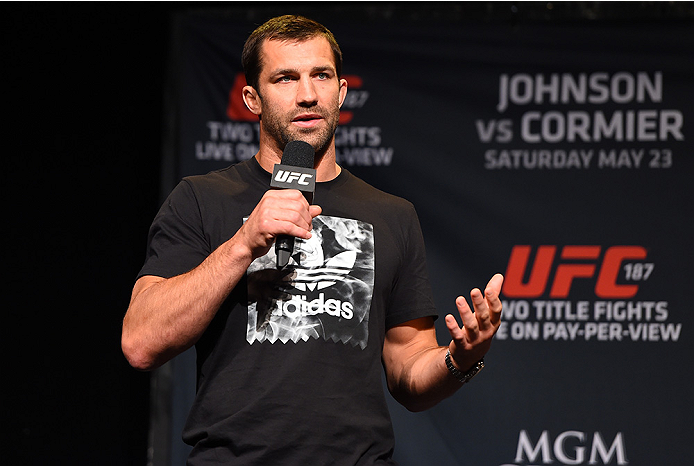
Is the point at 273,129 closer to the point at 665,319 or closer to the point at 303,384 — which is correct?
the point at 303,384

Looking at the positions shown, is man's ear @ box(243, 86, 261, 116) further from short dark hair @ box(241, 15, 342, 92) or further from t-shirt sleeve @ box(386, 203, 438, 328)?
t-shirt sleeve @ box(386, 203, 438, 328)

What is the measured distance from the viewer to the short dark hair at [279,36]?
175cm

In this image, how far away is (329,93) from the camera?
1704 millimetres

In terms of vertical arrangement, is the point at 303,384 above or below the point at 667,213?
below

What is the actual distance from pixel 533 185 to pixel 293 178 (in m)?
1.57

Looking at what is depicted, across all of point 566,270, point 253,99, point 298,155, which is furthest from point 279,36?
point 566,270

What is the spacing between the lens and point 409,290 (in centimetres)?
177

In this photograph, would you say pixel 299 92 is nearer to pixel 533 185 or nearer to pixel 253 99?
pixel 253 99

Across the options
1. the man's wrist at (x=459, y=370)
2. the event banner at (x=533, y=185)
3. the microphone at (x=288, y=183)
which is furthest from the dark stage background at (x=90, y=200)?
the microphone at (x=288, y=183)

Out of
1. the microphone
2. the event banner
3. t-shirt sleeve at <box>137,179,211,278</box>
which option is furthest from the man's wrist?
the event banner

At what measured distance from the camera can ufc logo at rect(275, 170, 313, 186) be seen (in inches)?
55.4

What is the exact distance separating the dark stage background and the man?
107cm

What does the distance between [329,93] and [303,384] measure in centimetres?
62

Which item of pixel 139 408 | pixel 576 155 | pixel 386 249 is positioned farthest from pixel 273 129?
pixel 139 408
